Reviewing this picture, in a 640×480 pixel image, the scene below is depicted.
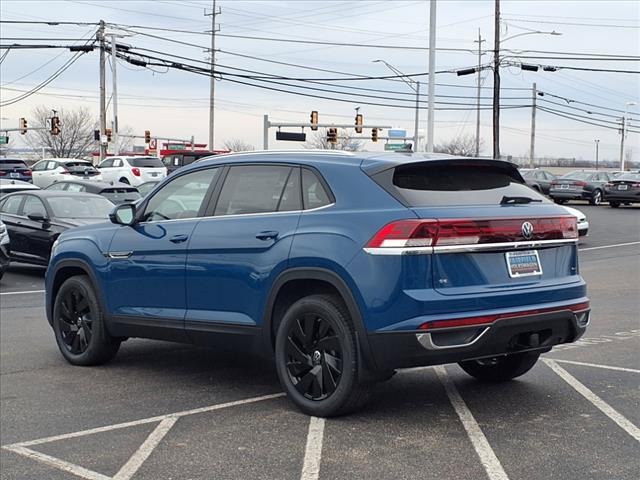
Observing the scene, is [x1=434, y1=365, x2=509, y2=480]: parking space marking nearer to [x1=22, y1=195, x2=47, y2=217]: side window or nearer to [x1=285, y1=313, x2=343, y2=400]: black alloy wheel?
[x1=285, y1=313, x2=343, y2=400]: black alloy wheel

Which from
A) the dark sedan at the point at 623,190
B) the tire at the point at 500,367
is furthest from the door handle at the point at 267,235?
the dark sedan at the point at 623,190

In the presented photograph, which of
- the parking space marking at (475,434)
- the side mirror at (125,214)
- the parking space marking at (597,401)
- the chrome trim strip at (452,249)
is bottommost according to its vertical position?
the parking space marking at (475,434)

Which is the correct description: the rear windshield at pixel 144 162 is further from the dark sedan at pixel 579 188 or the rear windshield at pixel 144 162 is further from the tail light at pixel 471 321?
the tail light at pixel 471 321

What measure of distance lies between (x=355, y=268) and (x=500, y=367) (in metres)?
1.94

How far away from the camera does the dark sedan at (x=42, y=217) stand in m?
14.8

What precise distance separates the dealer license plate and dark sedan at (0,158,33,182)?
37.4 metres

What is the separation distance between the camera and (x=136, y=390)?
22.2 ft

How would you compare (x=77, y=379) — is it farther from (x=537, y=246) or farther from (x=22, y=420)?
(x=537, y=246)

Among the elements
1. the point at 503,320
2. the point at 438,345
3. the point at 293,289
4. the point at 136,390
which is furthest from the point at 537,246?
the point at 136,390

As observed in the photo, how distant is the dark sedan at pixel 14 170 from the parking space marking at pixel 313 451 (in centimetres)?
3703

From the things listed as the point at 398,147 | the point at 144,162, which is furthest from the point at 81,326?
the point at 144,162

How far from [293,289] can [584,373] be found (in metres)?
2.69

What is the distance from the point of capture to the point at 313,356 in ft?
18.7

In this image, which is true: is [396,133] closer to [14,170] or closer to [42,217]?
[14,170]
